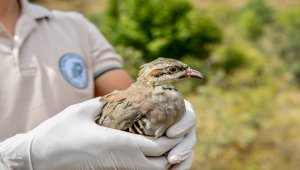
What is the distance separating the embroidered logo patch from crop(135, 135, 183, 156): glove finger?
488mm

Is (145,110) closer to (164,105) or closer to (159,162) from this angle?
(164,105)

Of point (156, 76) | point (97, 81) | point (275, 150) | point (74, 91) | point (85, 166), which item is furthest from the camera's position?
point (275, 150)

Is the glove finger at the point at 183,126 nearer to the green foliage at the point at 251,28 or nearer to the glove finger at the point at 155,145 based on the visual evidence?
the glove finger at the point at 155,145

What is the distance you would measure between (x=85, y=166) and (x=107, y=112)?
0.72 ft

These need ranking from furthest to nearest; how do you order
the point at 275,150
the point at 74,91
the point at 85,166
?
the point at 275,150
the point at 74,91
the point at 85,166

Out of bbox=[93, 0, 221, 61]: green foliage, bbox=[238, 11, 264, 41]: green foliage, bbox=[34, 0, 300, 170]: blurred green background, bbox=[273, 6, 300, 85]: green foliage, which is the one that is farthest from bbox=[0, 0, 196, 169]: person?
bbox=[238, 11, 264, 41]: green foliage

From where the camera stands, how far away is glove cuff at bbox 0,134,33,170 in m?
1.62

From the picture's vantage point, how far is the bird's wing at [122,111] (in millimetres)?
1750

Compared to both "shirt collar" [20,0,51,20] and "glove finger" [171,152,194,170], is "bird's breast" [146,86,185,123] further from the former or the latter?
"shirt collar" [20,0,51,20]

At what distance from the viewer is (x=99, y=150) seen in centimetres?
171

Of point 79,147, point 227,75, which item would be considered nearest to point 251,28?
point 227,75

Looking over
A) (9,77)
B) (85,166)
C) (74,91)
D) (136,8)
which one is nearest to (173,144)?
(85,166)

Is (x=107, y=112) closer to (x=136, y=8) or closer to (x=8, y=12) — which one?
(x=8, y=12)

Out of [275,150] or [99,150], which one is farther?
[275,150]
